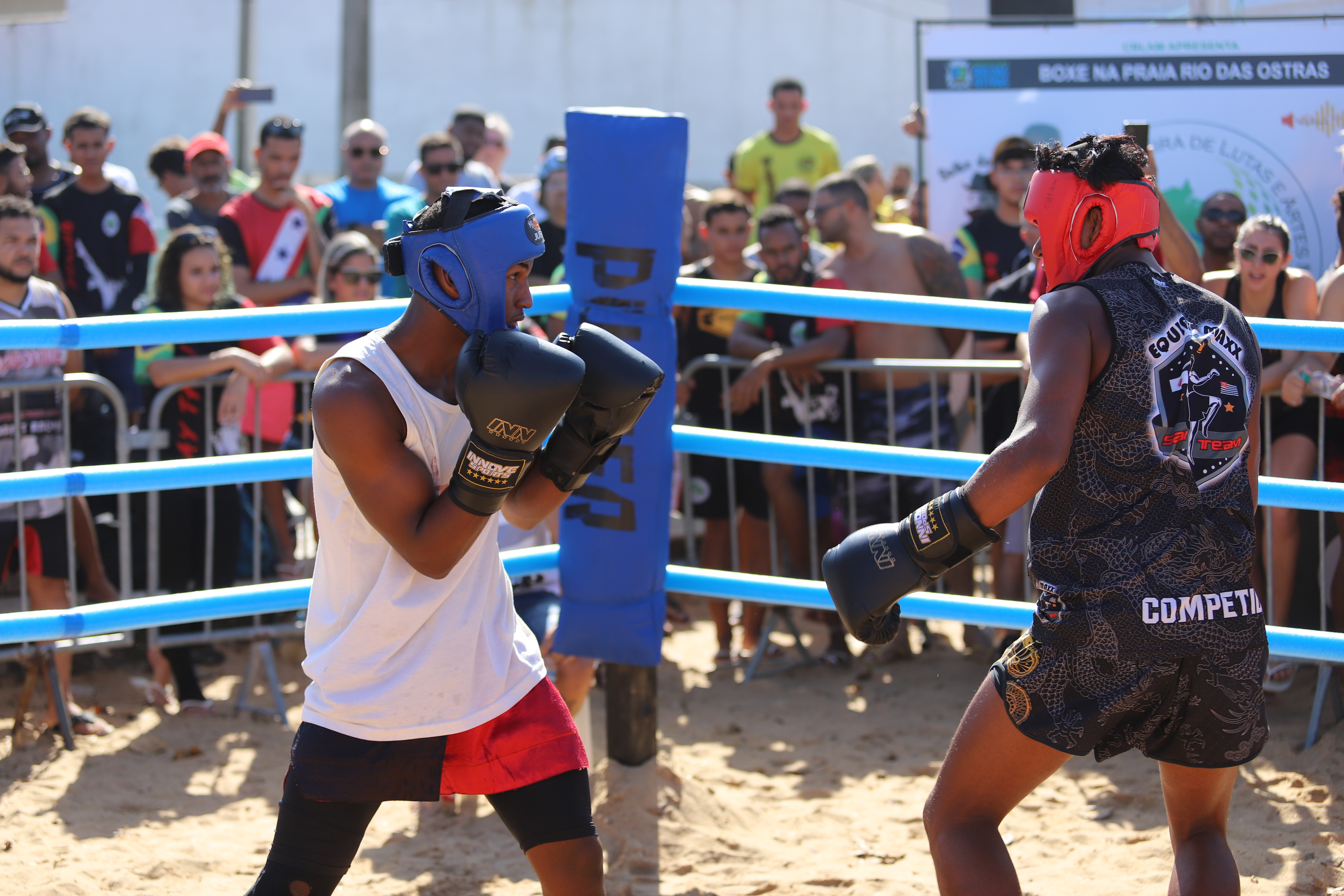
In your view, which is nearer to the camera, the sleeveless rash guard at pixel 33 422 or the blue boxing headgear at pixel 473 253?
the blue boxing headgear at pixel 473 253

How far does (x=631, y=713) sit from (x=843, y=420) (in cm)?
215

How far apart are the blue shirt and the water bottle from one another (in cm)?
476

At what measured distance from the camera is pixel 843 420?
17.8ft

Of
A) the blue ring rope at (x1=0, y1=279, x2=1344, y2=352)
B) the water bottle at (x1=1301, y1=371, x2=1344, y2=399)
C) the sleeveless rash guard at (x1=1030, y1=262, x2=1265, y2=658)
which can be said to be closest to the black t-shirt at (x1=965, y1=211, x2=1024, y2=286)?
the water bottle at (x1=1301, y1=371, x2=1344, y2=399)

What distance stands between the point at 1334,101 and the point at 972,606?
4.13m

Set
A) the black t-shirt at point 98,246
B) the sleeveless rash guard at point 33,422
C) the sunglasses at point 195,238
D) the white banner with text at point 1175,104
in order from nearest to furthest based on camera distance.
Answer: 1. the sleeveless rash guard at point 33,422
2. the sunglasses at point 195,238
3. the white banner with text at point 1175,104
4. the black t-shirt at point 98,246

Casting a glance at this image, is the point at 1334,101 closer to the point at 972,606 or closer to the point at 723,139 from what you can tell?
the point at 972,606

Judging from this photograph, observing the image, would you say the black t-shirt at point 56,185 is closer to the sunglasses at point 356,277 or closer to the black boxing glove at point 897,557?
the sunglasses at point 356,277

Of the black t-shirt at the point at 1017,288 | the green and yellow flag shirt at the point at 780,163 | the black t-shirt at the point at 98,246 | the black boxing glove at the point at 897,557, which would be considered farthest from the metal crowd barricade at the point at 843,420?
the green and yellow flag shirt at the point at 780,163

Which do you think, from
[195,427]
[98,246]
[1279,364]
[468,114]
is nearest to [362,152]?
[98,246]

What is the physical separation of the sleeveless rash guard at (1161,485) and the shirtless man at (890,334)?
274cm

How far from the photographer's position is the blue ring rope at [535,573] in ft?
10.1

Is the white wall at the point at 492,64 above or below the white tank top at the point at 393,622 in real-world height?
above

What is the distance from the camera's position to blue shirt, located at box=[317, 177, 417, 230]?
718 centimetres
